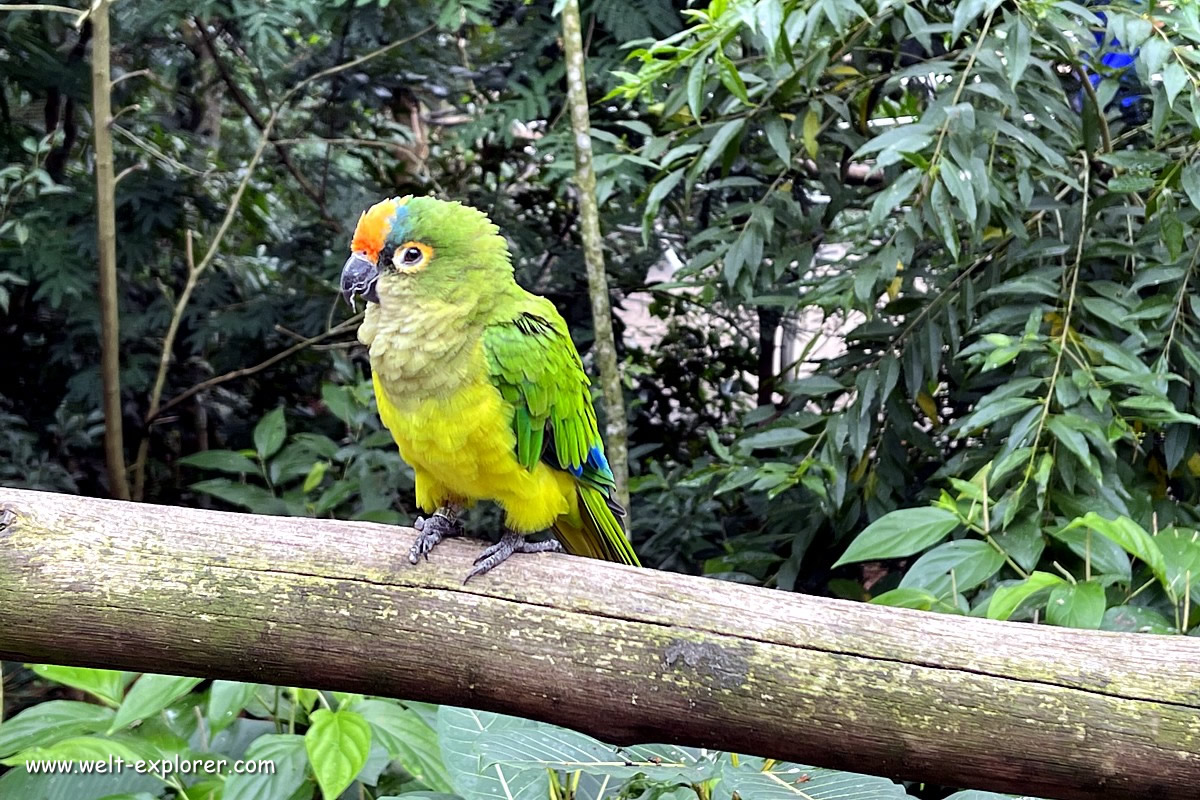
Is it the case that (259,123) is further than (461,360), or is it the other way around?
(259,123)

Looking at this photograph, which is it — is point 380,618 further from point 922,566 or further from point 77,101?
point 77,101

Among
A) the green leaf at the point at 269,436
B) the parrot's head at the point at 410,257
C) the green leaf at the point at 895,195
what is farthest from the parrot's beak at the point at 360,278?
the green leaf at the point at 269,436

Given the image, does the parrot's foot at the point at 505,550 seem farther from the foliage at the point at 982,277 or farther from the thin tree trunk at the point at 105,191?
the thin tree trunk at the point at 105,191

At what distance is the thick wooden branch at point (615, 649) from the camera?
99cm

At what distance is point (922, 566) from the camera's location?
160 cm

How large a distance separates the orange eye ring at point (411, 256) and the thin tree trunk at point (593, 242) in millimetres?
653

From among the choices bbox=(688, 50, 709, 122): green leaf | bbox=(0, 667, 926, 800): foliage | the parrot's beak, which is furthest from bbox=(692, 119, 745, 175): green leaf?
bbox=(0, 667, 926, 800): foliage

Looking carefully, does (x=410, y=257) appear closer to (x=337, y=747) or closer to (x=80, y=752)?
(x=337, y=747)

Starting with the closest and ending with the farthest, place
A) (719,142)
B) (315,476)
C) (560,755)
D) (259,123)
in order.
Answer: (560,755), (719,142), (315,476), (259,123)

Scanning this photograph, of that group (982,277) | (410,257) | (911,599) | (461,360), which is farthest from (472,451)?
(982,277)

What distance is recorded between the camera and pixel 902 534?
158 cm

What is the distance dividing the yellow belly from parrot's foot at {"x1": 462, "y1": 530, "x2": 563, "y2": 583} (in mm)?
40

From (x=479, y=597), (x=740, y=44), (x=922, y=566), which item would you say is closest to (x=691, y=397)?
(x=740, y=44)

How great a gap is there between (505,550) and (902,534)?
2.25 ft
